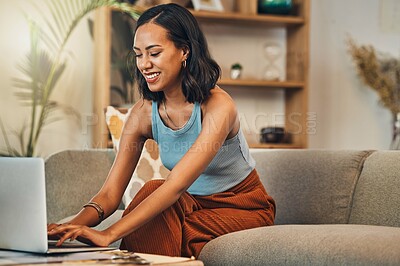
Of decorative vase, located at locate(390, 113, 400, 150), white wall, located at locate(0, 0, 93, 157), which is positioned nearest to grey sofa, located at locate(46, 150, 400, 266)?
white wall, located at locate(0, 0, 93, 157)

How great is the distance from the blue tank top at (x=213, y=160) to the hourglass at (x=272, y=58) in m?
2.60

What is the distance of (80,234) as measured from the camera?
5.65 ft

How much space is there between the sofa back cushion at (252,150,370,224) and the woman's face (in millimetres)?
713

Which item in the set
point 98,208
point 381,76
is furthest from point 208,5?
point 98,208

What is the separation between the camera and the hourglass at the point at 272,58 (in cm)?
494

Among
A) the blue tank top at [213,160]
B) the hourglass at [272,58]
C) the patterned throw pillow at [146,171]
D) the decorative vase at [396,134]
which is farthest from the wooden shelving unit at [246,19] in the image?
the blue tank top at [213,160]


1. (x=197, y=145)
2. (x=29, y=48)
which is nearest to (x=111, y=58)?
(x=29, y=48)

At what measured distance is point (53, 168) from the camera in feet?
9.73

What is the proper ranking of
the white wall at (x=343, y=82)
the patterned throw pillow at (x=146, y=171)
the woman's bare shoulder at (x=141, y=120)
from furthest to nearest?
1. the white wall at (x=343, y=82)
2. the patterned throw pillow at (x=146, y=171)
3. the woman's bare shoulder at (x=141, y=120)

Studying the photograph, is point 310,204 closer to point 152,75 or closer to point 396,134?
point 152,75

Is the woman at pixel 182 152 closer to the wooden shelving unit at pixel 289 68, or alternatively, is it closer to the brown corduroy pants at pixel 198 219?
the brown corduroy pants at pixel 198 219

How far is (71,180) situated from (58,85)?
1776 mm

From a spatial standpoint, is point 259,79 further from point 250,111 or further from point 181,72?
point 181,72

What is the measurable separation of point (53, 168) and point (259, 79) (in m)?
2.45
